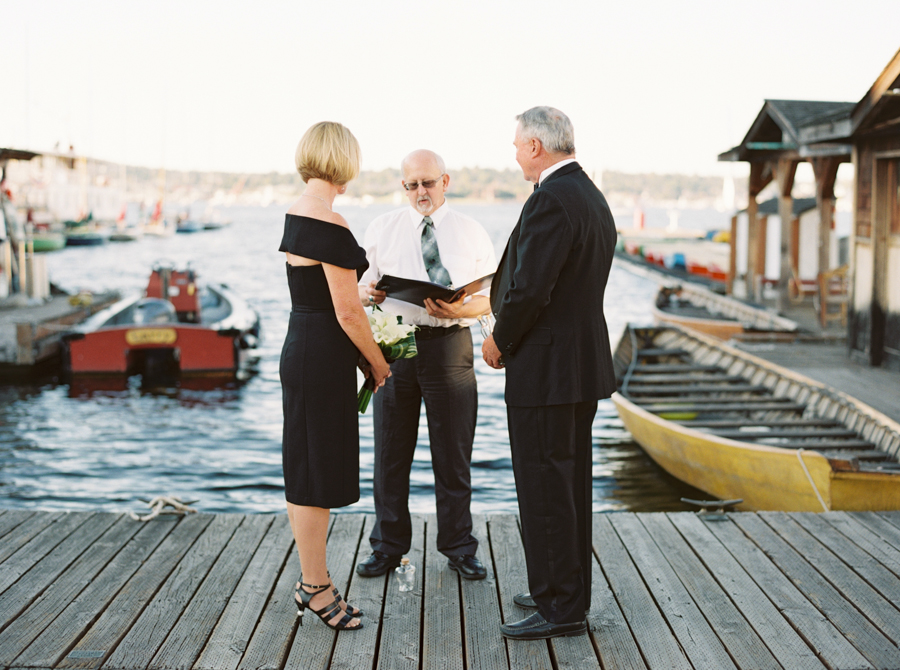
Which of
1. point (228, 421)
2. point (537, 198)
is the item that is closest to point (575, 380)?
point (537, 198)

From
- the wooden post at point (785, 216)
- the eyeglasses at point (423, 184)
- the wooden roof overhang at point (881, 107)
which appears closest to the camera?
the eyeglasses at point (423, 184)

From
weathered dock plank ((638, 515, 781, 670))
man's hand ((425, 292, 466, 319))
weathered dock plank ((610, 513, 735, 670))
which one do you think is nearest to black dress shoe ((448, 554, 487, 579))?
weathered dock plank ((610, 513, 735, 670))

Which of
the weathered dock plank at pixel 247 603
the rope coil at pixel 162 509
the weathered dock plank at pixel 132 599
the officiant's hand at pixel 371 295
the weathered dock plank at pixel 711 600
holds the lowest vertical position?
the weathered dock plank at pixel 711 600

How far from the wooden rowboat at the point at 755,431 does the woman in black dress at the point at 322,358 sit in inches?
146

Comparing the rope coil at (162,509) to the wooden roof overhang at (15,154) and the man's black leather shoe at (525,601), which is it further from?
the wooden roof overhang at (15,154)

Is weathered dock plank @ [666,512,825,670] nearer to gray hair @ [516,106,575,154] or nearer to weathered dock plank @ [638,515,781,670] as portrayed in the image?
weathered dock plank @ [638,515,781,670]

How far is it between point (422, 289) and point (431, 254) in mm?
335

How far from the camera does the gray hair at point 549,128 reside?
3.08m

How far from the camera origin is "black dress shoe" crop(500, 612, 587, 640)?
3.23 m

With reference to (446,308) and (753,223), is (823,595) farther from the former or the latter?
(753,223)

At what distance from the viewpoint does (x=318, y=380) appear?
3.20 meters

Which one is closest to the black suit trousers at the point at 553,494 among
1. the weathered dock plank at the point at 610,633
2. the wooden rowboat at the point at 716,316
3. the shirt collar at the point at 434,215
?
the weathered dock plank at the point at 610,633

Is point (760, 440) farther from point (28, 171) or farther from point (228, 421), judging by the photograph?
point (28, 171)

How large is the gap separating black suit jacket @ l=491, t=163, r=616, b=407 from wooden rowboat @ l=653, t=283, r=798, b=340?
31.5 feet
